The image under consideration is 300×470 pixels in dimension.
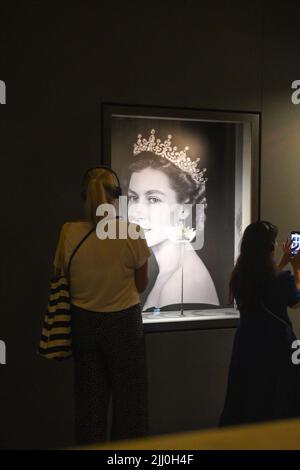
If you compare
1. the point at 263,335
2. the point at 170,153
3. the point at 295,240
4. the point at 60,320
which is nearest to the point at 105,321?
the point at 60,320

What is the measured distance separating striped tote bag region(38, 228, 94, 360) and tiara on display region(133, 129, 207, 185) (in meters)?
1.39

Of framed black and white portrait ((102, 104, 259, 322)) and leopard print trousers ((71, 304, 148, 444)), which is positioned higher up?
framed black and white portrait ((102, 104, 259, 322))

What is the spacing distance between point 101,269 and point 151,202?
1.40m

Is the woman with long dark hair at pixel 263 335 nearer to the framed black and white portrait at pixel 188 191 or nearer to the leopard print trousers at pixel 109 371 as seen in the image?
the leopard print trousers at pixel 109 371

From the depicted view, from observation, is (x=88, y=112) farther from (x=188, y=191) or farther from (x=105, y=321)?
(x=105, y=321)

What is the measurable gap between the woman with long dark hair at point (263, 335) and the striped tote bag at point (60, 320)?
77 centimetres

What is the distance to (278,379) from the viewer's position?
2.98m

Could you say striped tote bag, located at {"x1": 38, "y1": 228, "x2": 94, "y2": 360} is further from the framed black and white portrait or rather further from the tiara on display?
the tiara on display

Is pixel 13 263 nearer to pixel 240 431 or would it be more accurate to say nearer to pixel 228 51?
pixel 228 51

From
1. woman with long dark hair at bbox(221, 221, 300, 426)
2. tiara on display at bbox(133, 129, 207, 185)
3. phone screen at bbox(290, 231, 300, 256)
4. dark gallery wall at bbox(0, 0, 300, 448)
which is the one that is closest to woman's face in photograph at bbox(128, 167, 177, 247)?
tiara on display at bbox(133, 129, 207, 185)

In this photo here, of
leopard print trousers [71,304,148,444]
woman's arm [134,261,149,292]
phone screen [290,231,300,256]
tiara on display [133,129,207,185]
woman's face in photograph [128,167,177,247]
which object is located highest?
tiara on display [133,129,207,185]

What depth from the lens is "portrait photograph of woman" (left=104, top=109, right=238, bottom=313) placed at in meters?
4.02

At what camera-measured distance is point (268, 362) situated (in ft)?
9.78

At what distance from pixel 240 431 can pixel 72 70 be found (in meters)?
3.42
